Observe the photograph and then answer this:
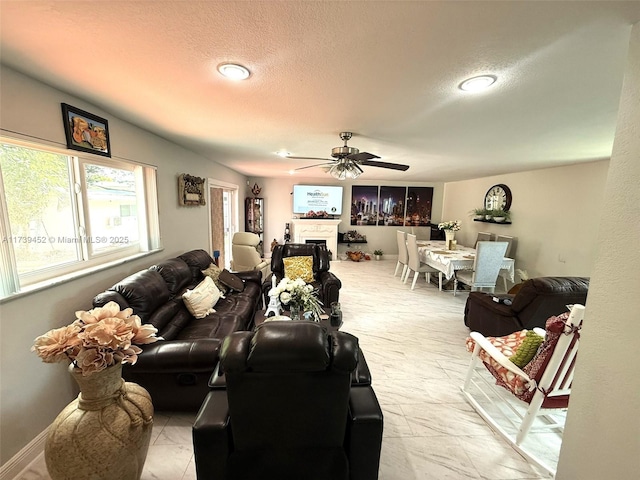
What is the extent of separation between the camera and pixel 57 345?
3.52 feet

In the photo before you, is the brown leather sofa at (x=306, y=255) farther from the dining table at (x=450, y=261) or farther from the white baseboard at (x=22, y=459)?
the white baseboard at (x=22, y=459)

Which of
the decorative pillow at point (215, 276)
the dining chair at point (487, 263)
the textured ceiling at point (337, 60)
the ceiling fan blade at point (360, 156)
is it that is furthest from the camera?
the dining chair at point (487, 263)

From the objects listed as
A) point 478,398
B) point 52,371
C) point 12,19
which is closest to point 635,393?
point 478,398

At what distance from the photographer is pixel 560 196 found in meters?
4.11

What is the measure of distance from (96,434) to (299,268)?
2.63 m

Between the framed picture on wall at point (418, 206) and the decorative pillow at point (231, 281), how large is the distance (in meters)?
5.61

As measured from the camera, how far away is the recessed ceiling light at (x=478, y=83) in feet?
4.61

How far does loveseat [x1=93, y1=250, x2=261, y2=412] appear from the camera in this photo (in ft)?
5.29

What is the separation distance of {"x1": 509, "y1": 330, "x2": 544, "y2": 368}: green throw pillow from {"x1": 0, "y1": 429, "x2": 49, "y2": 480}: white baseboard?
2.90m

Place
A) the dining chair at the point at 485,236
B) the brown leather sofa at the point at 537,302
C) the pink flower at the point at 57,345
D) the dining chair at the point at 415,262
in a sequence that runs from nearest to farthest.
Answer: the pink flower at the point at 57,345 → the brown leather sofa at the point at 537,302 → the dining chair at the point at 415,262 → the dining chair at the point at 485,236

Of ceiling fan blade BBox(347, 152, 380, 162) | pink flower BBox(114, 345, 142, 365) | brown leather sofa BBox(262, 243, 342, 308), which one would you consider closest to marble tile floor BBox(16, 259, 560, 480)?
brown leather sofa BBox(262, 243, 342, 308)

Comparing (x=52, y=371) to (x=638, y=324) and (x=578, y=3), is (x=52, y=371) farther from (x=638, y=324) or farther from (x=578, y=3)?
(x=578, y=3)

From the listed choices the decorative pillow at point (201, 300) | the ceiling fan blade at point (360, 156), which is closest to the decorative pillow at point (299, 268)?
the decorative pillow at point (201, 300)

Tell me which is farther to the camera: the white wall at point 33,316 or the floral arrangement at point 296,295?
the floral arrangement at point 296,295
